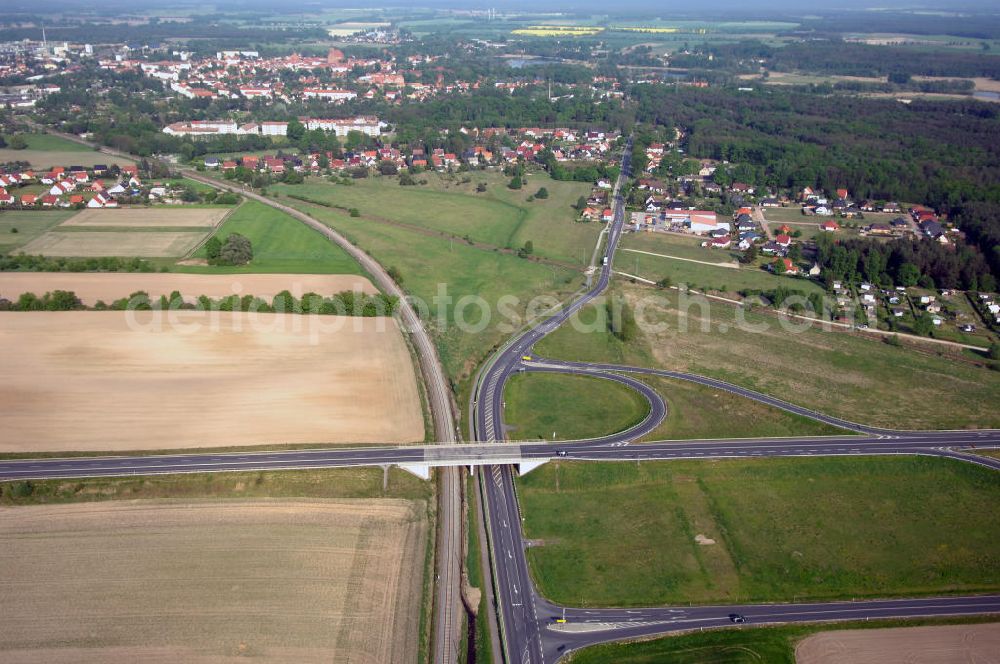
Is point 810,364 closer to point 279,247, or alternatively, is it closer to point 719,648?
point 719,648

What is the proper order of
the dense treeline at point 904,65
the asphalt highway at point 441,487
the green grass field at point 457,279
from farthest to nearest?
the dense treeline at point 904,65 → the green grass field at point 457,279 → the asphalt highway at point 441,487

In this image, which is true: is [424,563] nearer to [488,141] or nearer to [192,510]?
[192,510]

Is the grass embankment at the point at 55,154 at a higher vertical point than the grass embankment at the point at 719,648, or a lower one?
higher

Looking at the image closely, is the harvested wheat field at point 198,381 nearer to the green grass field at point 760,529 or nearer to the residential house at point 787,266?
the green grass field at point 760,529

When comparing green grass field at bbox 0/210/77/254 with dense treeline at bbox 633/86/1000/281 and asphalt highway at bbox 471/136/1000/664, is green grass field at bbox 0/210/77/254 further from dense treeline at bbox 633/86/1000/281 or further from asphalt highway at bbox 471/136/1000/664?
dense treeline at bbox 633/86/1000/281

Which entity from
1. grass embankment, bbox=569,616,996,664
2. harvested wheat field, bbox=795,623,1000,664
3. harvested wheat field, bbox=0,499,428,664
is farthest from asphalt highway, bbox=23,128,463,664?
harvested wheat field, bbox=795,623,1000,664

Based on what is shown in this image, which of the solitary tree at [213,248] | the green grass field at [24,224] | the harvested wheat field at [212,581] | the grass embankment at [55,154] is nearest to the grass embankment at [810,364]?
the harvested wheat field at [212,581]

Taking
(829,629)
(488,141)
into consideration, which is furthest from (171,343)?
(488,141)
